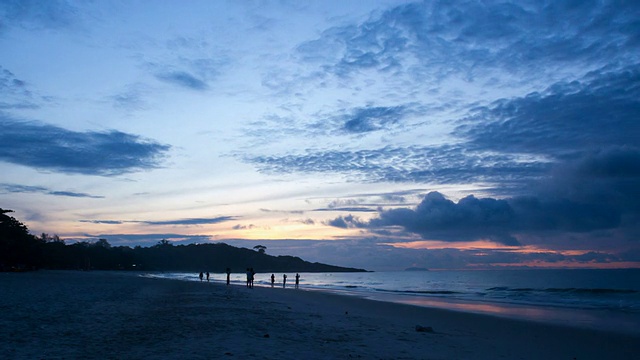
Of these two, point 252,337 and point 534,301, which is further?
point 534,301

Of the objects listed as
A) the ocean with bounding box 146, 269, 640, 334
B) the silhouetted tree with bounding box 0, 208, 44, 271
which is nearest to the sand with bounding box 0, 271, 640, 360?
the ocean with bounding box 146, 269, 640, 334

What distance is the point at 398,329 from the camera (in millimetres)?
16688

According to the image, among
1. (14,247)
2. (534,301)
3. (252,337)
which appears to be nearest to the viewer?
(252,337)

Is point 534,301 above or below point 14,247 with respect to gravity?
below

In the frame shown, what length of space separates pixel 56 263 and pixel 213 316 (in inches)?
4487

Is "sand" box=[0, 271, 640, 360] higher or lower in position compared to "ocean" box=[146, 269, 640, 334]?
higher

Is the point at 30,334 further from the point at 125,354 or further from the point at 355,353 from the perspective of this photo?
the point at 355,353

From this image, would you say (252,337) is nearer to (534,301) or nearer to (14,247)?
(534,301)

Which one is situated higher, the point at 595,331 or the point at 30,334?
the point at 30,334

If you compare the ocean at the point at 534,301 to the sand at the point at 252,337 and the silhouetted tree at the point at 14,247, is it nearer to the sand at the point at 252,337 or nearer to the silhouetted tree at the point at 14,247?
the sand at the point at 252,337

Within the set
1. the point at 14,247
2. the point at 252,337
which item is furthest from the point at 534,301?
the point at 14,247

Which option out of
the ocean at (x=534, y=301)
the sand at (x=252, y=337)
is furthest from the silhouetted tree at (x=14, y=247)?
the sand at (x=252, y=337)

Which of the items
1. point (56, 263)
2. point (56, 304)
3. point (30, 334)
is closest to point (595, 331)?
point (30, 334)

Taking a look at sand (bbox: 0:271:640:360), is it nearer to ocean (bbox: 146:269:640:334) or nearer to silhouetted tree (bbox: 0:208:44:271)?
ocean (bbox: 146:269:640:334)
